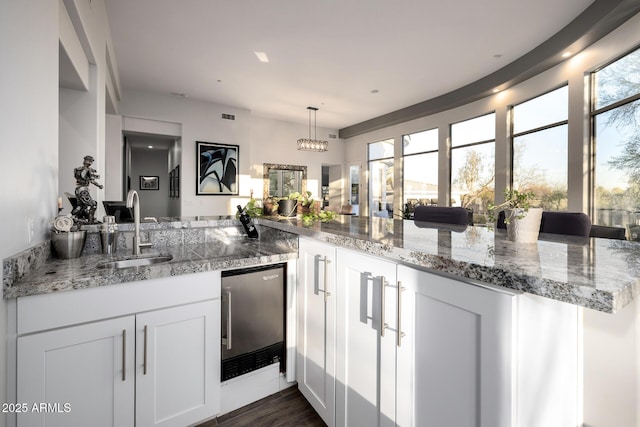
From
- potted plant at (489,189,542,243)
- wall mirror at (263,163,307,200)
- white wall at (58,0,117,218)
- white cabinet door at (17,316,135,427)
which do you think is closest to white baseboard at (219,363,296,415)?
white cabinet door at (17,316,135,427)

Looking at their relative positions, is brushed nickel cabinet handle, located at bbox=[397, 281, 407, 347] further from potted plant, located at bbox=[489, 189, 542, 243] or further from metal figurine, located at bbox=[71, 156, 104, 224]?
metal figurine, located at bbox=[71, 156, 104, 224]

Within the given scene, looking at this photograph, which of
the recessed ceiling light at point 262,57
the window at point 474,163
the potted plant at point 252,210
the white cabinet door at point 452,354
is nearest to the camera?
the white cabinet door at point 452,354

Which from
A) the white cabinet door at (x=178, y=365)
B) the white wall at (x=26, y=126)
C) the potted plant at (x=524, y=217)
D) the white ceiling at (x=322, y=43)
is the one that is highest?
the white ceiling at (x=322, y=43)

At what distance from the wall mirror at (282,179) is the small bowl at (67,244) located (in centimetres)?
562

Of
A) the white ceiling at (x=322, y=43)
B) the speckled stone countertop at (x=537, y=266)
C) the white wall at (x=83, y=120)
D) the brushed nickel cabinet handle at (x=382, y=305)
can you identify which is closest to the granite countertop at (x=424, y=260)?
the speckled stone countertop at (x=537, y=266)

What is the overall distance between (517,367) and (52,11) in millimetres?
2365

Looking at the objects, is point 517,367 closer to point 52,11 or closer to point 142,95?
point 52,11

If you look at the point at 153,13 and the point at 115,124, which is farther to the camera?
the point at 115,124

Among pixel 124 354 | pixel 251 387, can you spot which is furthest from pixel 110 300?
pixel 251 387

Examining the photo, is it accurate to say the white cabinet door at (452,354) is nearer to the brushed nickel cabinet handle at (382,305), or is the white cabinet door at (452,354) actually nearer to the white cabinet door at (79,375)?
the brushed nickel cabinet handle at (382,305)

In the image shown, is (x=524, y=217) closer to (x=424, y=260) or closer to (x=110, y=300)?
(x=424, y=260)

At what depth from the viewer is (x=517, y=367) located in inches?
27.8

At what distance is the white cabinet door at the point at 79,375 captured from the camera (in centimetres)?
106

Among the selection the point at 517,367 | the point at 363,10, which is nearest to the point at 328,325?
the point at 517,367
